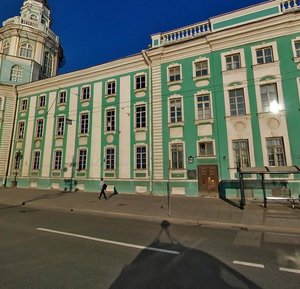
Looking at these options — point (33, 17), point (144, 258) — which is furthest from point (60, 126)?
point (33, 17)

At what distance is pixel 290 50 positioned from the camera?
53.8 ft

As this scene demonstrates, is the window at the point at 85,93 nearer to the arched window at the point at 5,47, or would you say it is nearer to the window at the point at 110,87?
the window at the point at 110,87

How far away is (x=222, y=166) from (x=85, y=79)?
1787cm

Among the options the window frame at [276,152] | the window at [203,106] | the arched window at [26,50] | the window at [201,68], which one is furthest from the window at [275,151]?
the arched window at [26,50]

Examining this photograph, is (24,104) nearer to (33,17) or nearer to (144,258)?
(33,17)

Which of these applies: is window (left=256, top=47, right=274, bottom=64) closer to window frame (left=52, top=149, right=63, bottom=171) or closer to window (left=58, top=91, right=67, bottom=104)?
window (left=58, top=91, right=67, bottom=104)

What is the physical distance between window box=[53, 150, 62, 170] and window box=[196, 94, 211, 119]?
1593cm

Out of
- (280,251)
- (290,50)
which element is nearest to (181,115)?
(290,50)

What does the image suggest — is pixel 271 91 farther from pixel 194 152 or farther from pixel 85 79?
pixel 85 79

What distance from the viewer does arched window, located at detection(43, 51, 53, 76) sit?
36938 mm

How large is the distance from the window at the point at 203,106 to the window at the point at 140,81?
19.3ft

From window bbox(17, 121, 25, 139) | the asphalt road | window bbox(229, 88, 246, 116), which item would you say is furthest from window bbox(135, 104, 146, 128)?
window bbox(17, 121, 25, 139)

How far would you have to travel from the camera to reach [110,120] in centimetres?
2233

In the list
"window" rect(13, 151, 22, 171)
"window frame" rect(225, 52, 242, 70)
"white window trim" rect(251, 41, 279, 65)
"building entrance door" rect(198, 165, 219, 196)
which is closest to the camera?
"white window trim" rect(251, 41, 279, 65)
